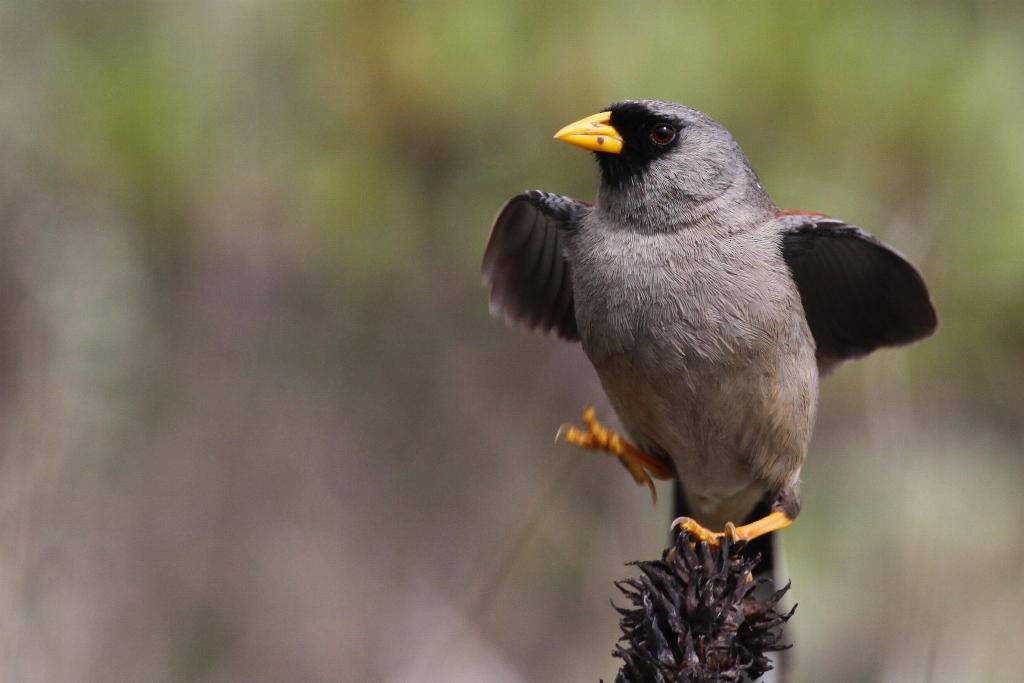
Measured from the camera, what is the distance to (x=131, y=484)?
7160 millimetres

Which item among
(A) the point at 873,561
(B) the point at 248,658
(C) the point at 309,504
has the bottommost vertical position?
(B) the point at 248,658

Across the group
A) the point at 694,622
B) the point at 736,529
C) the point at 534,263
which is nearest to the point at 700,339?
the point at 736,529

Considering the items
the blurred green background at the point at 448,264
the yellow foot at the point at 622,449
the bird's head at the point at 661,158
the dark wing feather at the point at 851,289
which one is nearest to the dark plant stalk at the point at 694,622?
the yellow foot at the point at 622,449

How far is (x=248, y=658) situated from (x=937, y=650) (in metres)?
3.87

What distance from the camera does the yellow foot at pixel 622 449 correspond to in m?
4.49

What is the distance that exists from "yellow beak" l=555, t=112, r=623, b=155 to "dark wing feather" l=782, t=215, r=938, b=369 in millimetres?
637

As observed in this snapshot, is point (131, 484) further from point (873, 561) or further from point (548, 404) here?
point (873, 561)

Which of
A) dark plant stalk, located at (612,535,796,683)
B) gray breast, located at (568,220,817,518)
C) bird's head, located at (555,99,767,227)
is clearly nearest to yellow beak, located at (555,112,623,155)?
bird's head, located at (555,99,767,227)

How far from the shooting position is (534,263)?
473 centimetres

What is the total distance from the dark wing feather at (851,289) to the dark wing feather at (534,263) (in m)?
0.77

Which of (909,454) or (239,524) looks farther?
(239,524)

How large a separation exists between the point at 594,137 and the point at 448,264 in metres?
2.82

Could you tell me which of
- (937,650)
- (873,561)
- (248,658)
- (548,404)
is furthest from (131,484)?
(937,650)

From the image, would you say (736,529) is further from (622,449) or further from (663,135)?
(663,135)
